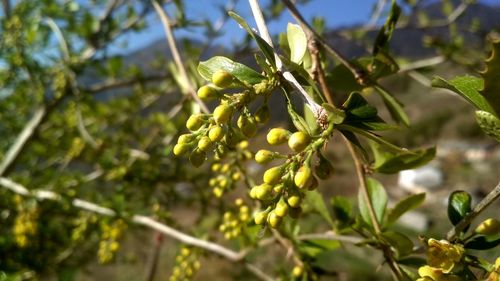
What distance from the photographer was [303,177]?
1.92ft

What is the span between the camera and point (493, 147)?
1548cm

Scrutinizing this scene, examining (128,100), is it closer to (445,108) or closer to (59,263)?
(59,263)

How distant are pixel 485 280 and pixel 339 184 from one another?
1465 cm

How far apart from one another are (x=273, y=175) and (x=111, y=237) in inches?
59.8

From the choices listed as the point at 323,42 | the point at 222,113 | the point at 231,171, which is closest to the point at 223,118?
the point at 222,113

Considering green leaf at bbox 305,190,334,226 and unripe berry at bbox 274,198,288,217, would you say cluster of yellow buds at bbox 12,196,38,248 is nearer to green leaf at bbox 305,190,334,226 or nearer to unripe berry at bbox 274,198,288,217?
green leaf at bbox 305,190,334,226

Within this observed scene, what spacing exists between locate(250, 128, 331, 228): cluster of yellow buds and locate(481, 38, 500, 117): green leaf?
0.20 meters

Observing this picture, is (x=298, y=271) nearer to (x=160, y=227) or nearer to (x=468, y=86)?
(x=160, y=227)

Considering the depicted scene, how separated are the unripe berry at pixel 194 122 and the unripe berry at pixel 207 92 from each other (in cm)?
3

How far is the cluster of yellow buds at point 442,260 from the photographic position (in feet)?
1.98

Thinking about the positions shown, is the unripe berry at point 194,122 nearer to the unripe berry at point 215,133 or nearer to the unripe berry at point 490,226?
the unripe berry at point 215,133

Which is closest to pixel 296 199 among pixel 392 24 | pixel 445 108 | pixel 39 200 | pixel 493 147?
pixel 392 24

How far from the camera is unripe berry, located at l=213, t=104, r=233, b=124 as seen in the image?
23.3 inches

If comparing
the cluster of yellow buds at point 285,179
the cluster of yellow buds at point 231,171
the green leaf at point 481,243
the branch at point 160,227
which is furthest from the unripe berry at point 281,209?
the branch at point 160,227
